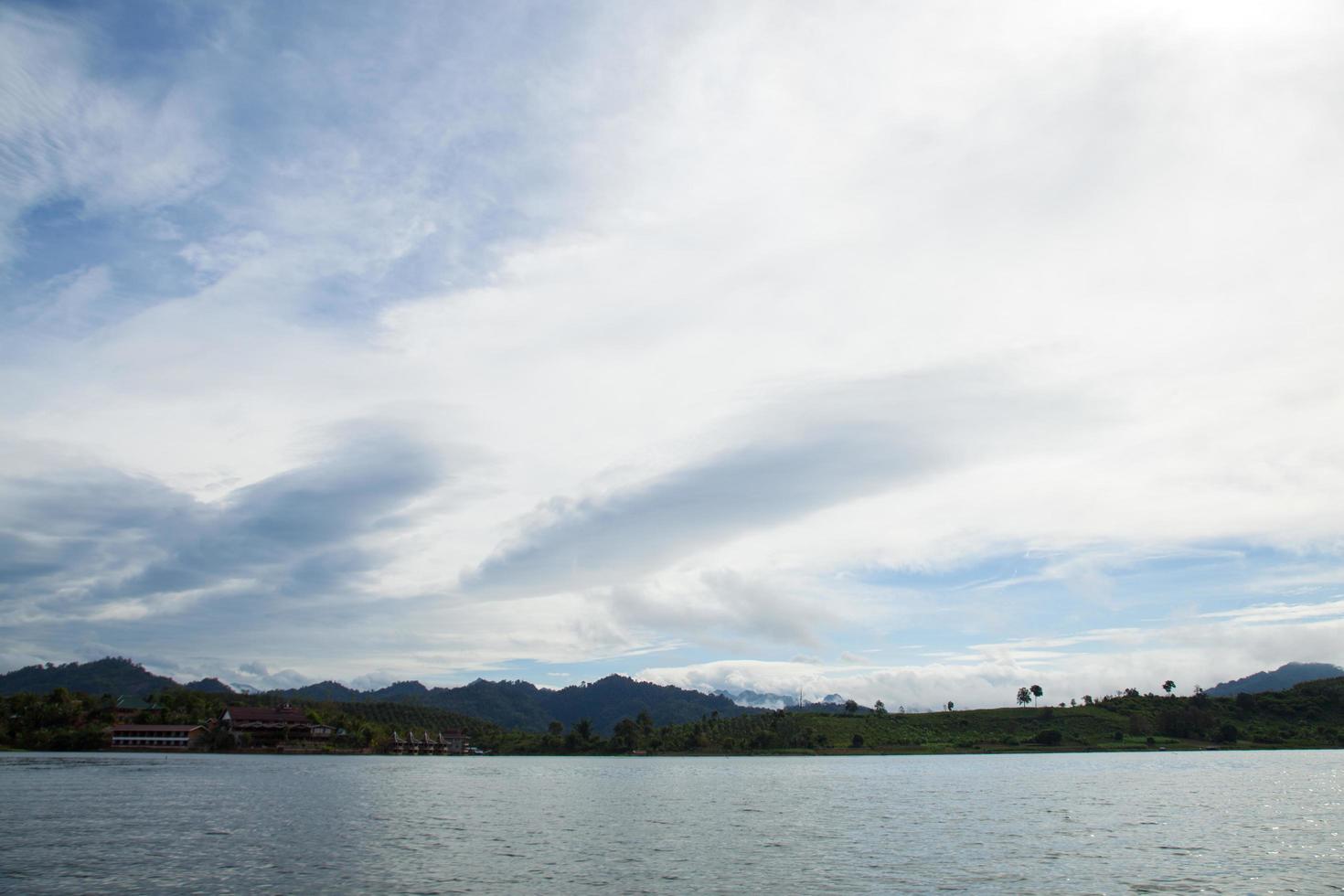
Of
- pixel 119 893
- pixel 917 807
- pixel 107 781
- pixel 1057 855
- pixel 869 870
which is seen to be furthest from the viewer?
pixel 107 781

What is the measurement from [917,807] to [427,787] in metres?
87.3

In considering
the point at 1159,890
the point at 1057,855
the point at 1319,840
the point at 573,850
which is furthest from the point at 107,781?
the point at 1319,840

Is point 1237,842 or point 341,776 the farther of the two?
point 341,776

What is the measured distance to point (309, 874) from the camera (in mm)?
58250

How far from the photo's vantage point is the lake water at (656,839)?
5697cm

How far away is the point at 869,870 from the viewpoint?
207 ft

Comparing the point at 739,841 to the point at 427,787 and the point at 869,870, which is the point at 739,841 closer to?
the point at 869,870

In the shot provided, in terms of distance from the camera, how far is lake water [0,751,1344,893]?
56969mm

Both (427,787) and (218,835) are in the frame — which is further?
(427,787)

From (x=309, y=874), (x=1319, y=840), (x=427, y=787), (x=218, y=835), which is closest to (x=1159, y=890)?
(x=1319, y=840)

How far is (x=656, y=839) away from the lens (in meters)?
81.0

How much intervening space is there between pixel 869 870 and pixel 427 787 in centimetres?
11434

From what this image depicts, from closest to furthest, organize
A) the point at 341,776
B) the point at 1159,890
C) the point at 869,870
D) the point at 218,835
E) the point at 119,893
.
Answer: the point at 119,893
the point at 1159,890
the point at 869,870
the point at 218,835
the point at 341,776

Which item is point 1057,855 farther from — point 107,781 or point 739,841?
point 107,781
